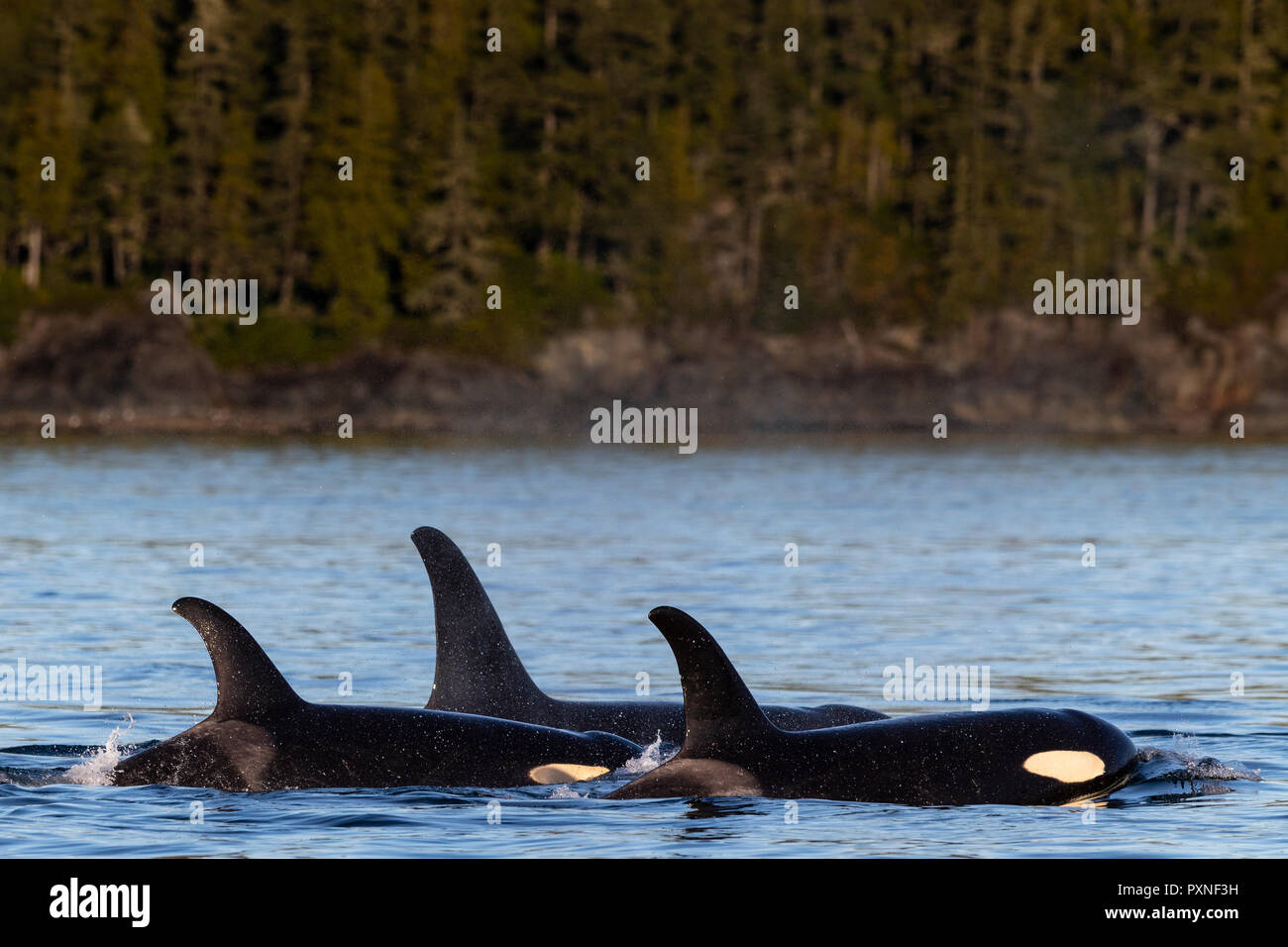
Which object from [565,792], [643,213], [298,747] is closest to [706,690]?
[565,792]

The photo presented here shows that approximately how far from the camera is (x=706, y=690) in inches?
547

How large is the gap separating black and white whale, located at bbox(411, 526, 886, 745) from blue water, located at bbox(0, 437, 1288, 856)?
2.02 m

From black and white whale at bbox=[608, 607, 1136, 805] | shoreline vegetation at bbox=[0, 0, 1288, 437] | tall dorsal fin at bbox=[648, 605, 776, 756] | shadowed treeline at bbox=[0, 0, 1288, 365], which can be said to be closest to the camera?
tall dorsal fin at bbox=[648, 605, 776, 756]

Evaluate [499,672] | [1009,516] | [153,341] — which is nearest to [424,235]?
[153,341]

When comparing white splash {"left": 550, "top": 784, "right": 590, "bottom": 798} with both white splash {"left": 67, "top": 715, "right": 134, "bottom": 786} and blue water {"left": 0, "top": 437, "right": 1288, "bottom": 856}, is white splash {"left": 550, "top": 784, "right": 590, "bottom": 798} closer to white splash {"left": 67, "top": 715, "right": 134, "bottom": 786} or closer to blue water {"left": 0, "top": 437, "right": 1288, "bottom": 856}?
blue water {"left": 0, "top": 437, "right": 1288, "bottom": 856}

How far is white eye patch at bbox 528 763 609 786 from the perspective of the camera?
1520cm

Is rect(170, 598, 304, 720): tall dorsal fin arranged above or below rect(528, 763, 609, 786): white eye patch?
above

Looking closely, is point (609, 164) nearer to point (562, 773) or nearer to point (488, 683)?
point (488, 683)

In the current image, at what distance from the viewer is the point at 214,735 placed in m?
15.0

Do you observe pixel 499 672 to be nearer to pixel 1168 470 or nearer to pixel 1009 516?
pixel 1009 516

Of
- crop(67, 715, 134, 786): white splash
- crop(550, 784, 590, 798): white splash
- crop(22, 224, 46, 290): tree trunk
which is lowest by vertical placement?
crop(550, 784, 590, 798): white splash

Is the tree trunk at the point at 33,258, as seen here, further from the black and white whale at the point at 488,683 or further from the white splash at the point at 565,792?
the white splash at the point at 565,792

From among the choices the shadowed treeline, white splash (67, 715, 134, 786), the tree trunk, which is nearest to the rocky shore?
the shadowed treeline

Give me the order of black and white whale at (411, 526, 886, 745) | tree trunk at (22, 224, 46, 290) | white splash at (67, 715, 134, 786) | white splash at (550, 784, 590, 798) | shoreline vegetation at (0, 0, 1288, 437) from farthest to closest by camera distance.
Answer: tree trunk at (22, 224, 46, 290) < shoreline vegetation at (0, 0, 1288, 437) < black and white whale at (411, 526, 886, 745) < white splash at (67, 715, 134, 786) < white splash at (550, 784, 590, 798)
